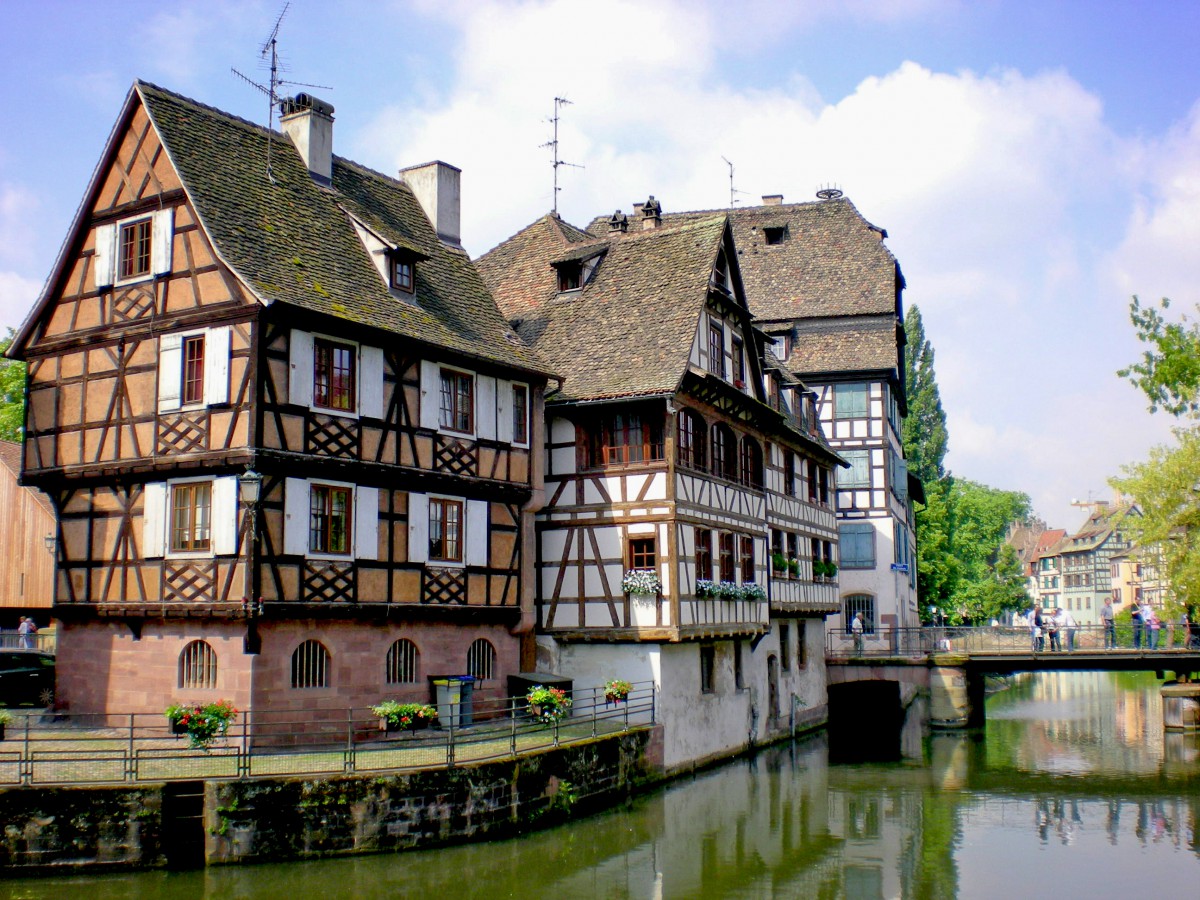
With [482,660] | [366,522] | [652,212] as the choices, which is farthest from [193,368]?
[652,212]

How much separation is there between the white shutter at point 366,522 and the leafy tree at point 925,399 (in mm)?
46348

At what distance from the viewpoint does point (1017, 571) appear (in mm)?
88688

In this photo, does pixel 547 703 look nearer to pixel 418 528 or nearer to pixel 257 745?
pixel 418 528

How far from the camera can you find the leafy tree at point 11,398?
139 feet

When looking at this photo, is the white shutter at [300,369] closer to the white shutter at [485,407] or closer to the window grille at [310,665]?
the window grille at [310,665]

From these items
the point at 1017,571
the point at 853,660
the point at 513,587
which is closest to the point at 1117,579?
the point at 1017,571

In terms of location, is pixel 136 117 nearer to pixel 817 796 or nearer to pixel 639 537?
pixel 639 537

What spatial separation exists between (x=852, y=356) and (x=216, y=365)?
98.7 feet

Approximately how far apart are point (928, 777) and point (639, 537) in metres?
9.37

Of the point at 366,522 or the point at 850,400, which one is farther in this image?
the point at 850,400

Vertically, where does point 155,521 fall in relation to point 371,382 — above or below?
below

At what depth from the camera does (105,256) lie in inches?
925

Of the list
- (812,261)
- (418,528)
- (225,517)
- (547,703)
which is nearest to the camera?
(225,517)

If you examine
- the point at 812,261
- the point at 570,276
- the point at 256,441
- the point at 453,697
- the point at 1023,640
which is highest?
→ the point at 812,261
